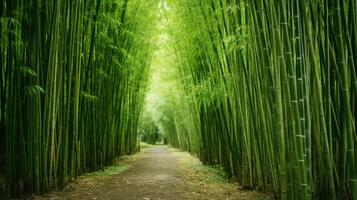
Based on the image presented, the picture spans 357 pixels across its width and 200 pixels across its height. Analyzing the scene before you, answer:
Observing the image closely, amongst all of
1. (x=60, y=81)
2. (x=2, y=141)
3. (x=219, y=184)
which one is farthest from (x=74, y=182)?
(x=219, y=184)

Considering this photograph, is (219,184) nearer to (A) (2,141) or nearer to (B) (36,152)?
(B) (36,152)

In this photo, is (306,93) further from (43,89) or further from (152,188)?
(43,89)

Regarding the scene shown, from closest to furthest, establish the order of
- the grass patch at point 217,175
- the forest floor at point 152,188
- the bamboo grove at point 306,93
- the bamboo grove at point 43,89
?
the bamboo grove at point 306,93 → the bamboo grove at point 43,89 → the forest floor at point 152,188 → the grass patch at point 217,175

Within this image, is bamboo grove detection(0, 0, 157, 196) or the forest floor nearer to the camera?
bamboo grove detection(0, 0, 157, 196)

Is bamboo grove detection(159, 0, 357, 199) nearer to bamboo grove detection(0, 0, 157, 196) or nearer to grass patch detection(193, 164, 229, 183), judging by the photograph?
grass patch detection(193, 164, 229, 183)

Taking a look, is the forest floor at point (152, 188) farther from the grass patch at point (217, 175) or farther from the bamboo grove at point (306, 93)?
the bamboo grove at point (306, 93)

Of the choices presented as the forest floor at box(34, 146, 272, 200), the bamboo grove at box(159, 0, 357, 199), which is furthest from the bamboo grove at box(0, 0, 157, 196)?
the bamboo grove at box(159, 0, 357, 199)

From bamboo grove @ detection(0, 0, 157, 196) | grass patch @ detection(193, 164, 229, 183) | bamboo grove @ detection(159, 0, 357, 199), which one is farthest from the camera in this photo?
grass patch @ detection(193, 164, 229, 183)

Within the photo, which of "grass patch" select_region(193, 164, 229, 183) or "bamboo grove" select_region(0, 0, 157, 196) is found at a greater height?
"bamboo grove" select_region(0, 0, 157, 196)

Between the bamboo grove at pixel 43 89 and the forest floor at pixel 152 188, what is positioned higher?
the bamboo grove at pixel 43 89

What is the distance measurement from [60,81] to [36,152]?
0.89 meters

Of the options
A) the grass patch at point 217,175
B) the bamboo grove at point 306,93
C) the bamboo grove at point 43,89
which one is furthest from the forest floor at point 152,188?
the bamboo grove at point 306,93

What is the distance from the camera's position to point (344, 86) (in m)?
2.25

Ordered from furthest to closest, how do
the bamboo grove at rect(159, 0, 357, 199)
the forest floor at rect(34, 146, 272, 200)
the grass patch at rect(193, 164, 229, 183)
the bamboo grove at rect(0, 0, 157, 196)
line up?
1. the grass patch at rect(193, 164, 229, 183)
2. the forest floor at rect(34, 146, 272, 200)
3. the bamboo grove at rect(0, 0, 157, 196)
4. the bamboo grove at rect(159, 0, 357, 199)
